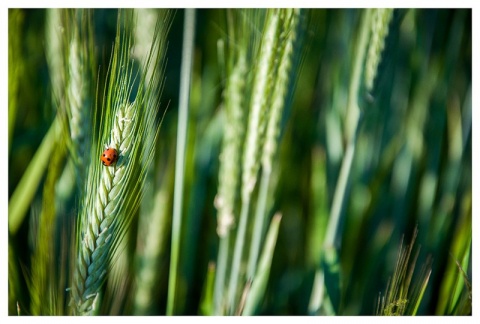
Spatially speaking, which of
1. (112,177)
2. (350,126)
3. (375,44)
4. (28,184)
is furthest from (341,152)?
(28,184)

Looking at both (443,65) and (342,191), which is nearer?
(342,191)

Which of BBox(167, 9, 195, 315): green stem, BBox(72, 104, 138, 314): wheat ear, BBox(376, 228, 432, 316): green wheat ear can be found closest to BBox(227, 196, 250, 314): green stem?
BBox(167, 9, 195, 315): green stem

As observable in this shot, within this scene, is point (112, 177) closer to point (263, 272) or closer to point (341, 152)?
point (263, 272)

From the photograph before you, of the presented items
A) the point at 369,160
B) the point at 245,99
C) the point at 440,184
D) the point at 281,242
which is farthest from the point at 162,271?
the point at 440,184

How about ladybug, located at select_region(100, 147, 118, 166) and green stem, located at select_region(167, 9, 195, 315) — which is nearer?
ladybug, located at select_region(100, 147, 118, 166)

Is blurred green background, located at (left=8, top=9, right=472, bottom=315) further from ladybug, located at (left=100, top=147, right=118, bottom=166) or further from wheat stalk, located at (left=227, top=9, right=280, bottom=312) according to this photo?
ladybug, located at (left=100, top=147, right=118, bottom=166)

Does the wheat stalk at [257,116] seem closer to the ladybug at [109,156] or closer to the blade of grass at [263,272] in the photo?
the blade of grass at [263,272]

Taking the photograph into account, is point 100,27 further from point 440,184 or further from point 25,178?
point 440,184
